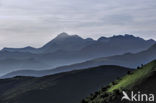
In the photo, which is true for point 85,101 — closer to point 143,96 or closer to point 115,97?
point 115,97

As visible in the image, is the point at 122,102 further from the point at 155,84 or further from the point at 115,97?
the point at 155,84

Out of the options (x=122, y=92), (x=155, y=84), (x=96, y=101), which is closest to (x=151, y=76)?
(x=155, y=84)

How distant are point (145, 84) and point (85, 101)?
13.4 metres

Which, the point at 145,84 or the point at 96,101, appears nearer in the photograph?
A: the point at 145,84

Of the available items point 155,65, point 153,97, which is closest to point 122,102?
point 153,97

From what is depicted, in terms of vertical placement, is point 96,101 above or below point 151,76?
below

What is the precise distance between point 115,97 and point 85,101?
11.3 metres

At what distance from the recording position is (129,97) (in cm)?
4381

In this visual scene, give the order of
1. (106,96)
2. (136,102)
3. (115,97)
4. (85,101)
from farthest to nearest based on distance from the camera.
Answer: (85,101) → (106,96) → (115,97) → (136,102)

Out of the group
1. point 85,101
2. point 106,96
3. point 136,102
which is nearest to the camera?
point 136,102

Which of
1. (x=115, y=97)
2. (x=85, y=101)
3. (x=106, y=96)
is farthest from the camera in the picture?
(x=85, y=101)

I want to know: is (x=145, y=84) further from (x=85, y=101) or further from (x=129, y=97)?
(x=85, y=101)

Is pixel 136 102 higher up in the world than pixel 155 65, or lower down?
lower down

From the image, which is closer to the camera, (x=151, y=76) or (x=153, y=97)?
(x=153, y=97)
